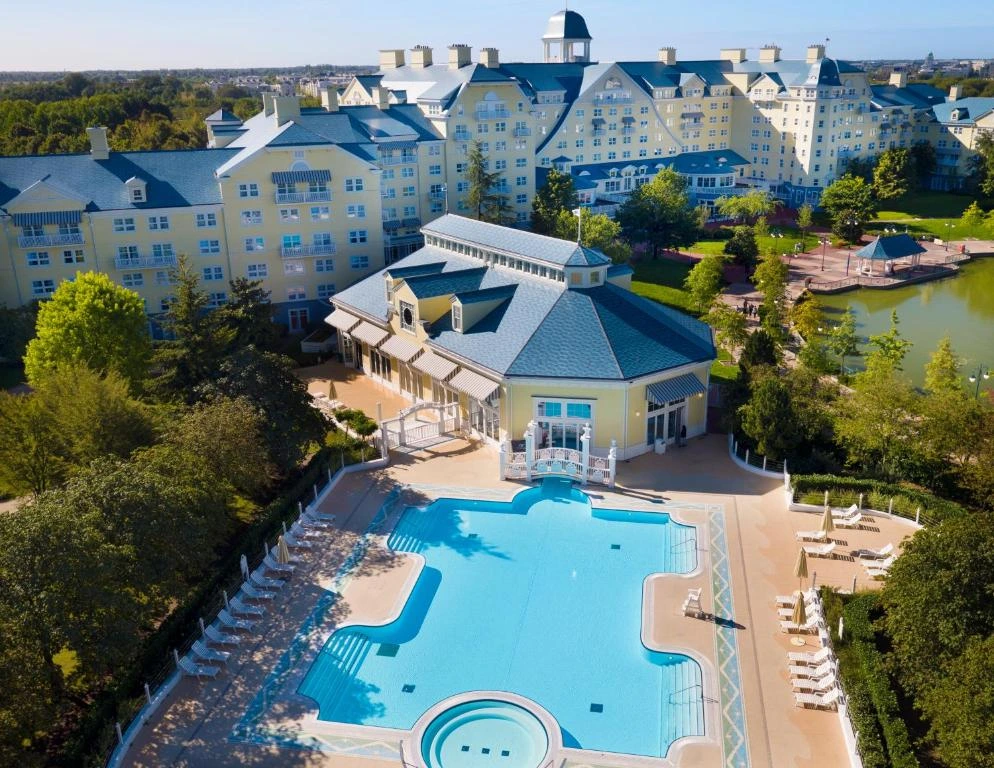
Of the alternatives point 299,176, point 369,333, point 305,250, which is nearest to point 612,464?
point 369,333

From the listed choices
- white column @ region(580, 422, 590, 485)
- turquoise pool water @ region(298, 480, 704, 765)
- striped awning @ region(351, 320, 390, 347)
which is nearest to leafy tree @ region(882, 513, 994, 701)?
turquoise pool water @ region(298, 480, 704, 765)

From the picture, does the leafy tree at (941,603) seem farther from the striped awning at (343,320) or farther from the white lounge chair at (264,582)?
the striped awning at (343,320)

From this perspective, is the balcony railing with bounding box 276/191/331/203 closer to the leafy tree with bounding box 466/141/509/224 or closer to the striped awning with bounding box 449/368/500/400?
the leafy tree with bounding box 466/141/509/224

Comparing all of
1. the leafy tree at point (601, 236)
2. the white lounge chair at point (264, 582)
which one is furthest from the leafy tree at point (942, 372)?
the white lounge chair at point (264, 582)

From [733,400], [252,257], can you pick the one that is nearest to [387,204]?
[252,257]

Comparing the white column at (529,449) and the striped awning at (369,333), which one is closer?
the white column at (529,449)

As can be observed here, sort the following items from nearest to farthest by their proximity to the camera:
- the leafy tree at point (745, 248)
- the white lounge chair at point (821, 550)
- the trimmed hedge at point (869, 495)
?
the white lounge chair at point (821, 550) → the trimmed hedge at point (869, 495) → the leafy tree at point (745, 248)

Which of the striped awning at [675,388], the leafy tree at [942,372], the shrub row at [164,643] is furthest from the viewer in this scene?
the leafy tree at [942,372]

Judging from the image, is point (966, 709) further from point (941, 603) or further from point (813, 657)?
point (813, 657)
